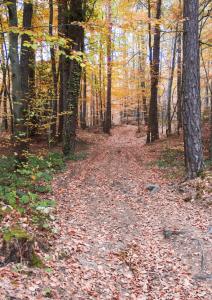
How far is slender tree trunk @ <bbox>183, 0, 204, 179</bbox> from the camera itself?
9914mm

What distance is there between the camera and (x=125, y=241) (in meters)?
6.50

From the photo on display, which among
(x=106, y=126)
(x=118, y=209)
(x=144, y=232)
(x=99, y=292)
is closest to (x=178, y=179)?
(x=118, y=209)

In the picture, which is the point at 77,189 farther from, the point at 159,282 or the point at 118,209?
the point at 159,282

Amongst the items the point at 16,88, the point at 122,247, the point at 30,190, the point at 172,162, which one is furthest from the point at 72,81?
the point at 122,247

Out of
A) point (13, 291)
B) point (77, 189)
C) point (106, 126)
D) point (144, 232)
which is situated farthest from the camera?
point (106, 126)

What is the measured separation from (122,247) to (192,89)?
6076 millimetres

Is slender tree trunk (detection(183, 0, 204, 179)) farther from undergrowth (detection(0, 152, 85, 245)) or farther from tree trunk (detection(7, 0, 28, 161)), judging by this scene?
tree trunk (detection(7, 0, 28, 161))

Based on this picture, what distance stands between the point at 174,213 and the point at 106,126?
2170 centimetres

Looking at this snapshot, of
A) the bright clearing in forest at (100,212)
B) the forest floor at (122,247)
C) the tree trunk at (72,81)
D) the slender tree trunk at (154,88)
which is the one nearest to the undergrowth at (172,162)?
the bright clearing in forest at (100,212)

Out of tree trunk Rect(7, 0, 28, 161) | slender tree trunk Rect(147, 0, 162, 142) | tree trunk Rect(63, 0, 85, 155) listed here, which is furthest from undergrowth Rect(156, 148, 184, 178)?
tree trunk Rect(7, 0, 28, 161)

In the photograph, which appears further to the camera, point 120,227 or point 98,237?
point 120,227

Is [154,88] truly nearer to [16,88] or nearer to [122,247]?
[16,88]

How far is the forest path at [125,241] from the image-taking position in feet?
16.1

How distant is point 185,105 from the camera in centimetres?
1014
